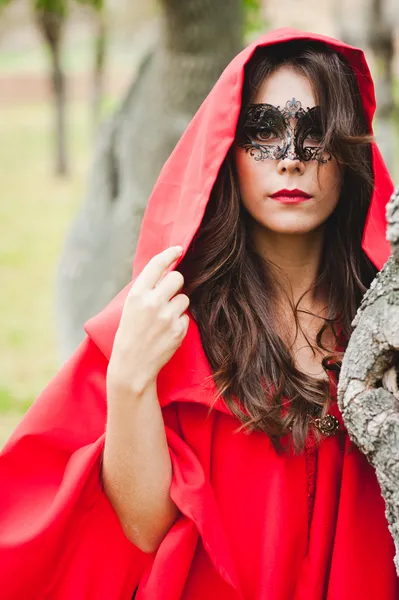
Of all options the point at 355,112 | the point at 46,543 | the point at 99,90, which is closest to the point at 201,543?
the point at 46,543

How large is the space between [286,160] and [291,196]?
0.31ft

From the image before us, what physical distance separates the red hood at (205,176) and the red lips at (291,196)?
0.18 metres

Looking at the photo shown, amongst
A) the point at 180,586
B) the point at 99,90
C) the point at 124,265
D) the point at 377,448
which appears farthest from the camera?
the point at 99,90

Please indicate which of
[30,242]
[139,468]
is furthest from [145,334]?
[30,242]

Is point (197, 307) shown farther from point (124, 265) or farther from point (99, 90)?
point (99, 90)

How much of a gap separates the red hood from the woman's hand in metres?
0.15

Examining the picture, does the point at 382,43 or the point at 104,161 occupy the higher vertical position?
the point at 104,161

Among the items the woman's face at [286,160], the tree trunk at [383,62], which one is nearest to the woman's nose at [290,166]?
the woman's face at [286,160]

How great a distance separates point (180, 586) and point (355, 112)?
4.46 feet

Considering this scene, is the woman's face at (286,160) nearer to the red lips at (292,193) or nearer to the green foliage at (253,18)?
the red lips at (292,193)

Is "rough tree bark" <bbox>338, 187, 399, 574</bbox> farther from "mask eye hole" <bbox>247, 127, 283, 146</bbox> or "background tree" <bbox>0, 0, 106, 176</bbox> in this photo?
"background tree" <bbox>0, 0, 106, 176</bbox>

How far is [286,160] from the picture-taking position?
2176 mm

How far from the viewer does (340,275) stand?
2.42 m

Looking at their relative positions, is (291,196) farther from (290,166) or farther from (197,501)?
(197,501)
